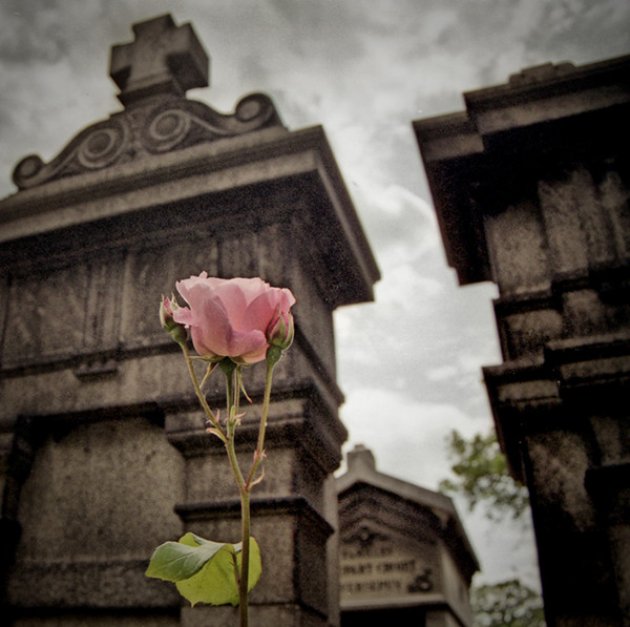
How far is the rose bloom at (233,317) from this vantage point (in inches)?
43.0

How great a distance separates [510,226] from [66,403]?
336 centimetres

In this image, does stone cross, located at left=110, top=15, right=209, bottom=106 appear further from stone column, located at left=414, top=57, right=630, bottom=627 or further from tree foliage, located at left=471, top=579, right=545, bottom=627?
tree foliage, located at left=471, top=579, right=545, bottom=627

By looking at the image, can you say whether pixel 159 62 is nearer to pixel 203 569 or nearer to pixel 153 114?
pixel 153 114

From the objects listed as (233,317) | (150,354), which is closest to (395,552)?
(150,354)

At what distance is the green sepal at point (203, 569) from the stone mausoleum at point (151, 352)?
275cm

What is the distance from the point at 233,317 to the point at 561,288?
3465mm

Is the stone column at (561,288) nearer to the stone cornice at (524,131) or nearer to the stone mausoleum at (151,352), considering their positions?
the stone cornice at (524,131)

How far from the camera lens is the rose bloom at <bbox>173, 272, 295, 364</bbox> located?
109 cm

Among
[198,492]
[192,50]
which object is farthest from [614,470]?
[192,50]

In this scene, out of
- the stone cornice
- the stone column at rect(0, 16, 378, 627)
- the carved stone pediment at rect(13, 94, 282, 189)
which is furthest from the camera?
the carved stone pediment at rect(13, 94, 282, 189)

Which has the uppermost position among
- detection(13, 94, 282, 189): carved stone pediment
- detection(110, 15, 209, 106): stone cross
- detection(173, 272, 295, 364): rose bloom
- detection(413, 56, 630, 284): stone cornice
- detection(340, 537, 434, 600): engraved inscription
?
detection(110, 15, 209, 106): stone cross

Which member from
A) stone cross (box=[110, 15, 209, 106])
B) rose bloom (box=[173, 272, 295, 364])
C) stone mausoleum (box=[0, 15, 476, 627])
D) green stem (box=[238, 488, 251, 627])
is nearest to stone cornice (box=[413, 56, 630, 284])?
stone mausoleum (box=[0, 15, 476, 627])

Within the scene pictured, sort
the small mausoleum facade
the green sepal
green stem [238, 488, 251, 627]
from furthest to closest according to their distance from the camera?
the small mausoleum facade, the green sepal, green stem [238, 488, 251, 627]

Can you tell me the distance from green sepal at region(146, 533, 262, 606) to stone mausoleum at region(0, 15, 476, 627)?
2753 mm
